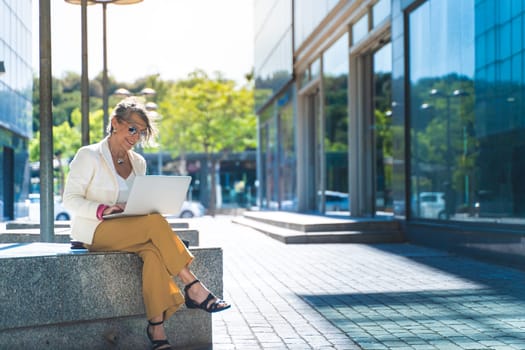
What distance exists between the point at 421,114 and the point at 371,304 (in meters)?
8.42

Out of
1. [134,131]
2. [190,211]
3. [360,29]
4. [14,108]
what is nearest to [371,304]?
[134,131]

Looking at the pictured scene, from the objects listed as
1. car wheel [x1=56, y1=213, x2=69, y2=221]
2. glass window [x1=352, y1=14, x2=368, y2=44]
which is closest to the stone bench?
glass window [x1=352, y1=14, x2=368, y2=44]

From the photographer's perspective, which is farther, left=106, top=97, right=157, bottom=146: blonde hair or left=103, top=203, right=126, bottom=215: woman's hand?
left=106, top=97, right=157, bottom=146: blonde hair

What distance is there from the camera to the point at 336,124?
952 inches

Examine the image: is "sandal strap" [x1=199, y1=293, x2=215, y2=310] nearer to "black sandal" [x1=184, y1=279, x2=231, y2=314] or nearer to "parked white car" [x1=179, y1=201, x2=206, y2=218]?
"black sandal" [x1=184, y1=279, x2=231, y2=314]

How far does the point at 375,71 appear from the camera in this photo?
815 inches

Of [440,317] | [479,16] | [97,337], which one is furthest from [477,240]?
[97,337]

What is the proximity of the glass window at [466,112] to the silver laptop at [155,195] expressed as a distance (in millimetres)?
6875

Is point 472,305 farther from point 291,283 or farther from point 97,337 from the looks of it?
Result: point 97,337

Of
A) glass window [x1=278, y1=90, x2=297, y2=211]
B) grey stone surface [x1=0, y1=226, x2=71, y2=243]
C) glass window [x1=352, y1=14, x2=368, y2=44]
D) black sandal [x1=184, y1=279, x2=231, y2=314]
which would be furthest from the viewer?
glass window [x1=278, y1=90, x2=297, y2=211]

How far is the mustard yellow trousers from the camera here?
548cm

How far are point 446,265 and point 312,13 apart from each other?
50.6 feet

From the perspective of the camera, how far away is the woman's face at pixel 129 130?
5992 millimetres

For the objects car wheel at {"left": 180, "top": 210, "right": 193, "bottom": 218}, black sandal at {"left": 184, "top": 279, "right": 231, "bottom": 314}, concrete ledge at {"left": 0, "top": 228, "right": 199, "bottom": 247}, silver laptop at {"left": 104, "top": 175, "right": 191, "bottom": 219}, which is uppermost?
silver laptop at {"left": 104, "top": 175, "right": 191, "bottom": 219}
